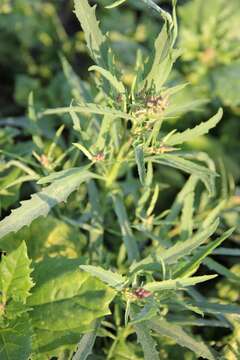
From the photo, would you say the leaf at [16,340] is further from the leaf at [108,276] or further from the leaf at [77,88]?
the leaf at [77,88]

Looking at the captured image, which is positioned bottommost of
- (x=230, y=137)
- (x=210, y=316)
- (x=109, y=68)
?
(x=210, y=316)

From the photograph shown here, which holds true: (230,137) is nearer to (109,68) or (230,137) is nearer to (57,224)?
(57,224)

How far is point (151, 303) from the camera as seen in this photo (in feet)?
4.05

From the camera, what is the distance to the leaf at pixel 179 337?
1343 mm

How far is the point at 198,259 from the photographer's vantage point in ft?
4.18

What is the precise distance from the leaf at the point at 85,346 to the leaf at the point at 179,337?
15 cm

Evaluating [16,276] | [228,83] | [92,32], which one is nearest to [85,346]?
[16,276]

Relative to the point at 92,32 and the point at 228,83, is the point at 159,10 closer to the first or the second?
the point at 92,32

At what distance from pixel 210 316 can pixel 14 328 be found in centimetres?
69

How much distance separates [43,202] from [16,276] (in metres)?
0.20

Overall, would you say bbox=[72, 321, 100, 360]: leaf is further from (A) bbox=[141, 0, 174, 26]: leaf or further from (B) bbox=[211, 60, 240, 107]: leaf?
(B) bbox=[211, 60, 240, 107]: leaf

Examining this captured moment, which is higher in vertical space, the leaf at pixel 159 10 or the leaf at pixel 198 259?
the leaf at pixel 159 10

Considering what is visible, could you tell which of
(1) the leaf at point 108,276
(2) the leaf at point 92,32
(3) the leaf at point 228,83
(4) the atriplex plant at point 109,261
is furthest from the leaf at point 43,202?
(3) the leaf at point 228,83

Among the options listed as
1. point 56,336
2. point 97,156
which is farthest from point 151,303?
point 97,156
